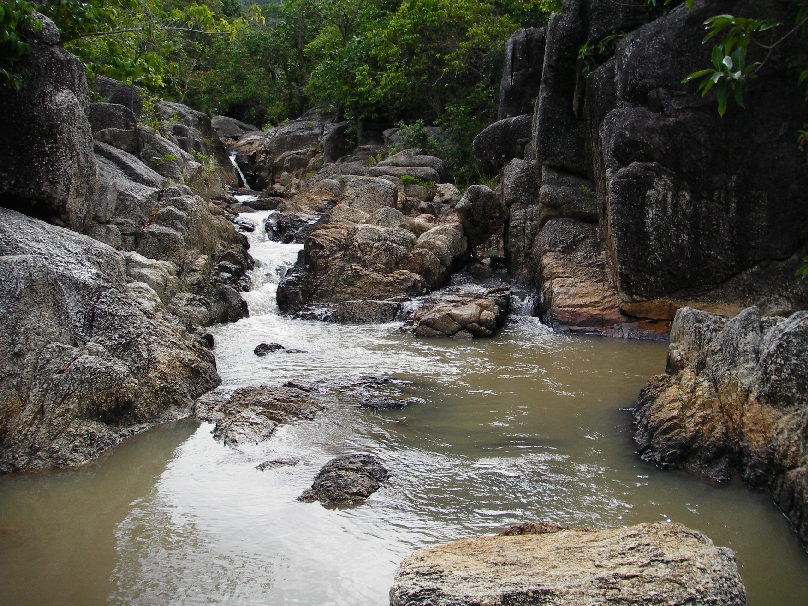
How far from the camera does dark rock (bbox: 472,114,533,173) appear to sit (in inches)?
632

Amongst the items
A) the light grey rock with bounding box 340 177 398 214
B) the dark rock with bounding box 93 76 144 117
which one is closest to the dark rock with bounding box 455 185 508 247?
the light grey rock with bounding box 340 177 398 214

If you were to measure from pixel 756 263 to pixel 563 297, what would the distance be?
3.05 meters

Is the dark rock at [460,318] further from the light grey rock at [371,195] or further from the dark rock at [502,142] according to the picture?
the dark rock at [502,142]

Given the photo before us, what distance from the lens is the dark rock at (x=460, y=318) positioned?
1052 centimetres

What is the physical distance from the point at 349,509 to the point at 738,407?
309cm

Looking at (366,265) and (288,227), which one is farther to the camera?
(288,227)

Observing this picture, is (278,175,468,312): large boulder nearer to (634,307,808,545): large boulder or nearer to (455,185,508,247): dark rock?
(455,185,508,247): dark rock

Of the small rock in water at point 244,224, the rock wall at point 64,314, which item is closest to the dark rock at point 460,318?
the rock wall at point 64,314

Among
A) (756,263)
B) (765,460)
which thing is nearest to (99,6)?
(765,460)

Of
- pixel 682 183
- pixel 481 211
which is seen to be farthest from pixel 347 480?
pixel 481 211

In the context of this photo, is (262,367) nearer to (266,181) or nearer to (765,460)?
(765,460)

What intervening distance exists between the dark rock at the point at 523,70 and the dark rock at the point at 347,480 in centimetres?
1389

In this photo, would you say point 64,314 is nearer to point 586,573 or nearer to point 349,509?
point 349,509

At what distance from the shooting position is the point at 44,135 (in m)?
6.38
